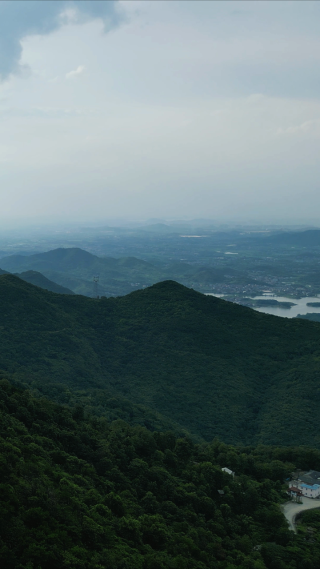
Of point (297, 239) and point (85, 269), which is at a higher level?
point (297, 239)

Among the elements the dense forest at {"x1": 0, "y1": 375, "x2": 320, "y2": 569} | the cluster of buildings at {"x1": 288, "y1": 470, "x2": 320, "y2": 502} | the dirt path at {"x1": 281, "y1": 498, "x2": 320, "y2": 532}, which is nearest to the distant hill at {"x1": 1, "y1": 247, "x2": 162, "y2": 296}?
the dense forest at {"x1": 0, "y1": 375, "x2": 320, "y2": 569}

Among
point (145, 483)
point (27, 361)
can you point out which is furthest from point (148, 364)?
point (145, 483)

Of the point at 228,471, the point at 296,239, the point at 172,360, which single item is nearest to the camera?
the point at 228,471

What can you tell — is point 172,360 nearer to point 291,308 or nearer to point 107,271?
point 291,308

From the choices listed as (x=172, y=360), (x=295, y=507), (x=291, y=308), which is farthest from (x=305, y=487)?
(x=291, y=308)

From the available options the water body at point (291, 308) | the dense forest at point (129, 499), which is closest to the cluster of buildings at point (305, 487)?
the dense forest at point (129, 499)

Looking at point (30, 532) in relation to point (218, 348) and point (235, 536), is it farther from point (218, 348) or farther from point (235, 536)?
point (218, 348)
